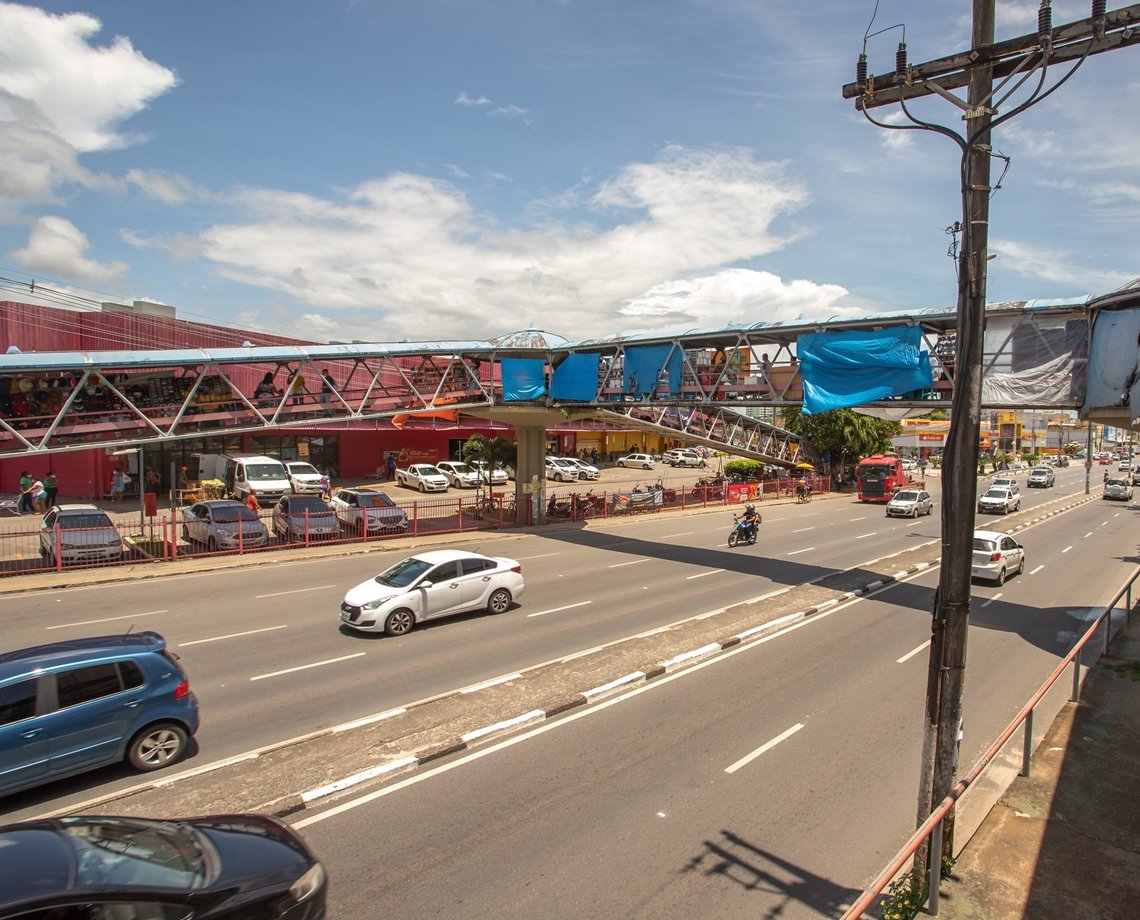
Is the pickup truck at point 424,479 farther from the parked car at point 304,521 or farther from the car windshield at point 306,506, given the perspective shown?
the car windshield at point 306,506

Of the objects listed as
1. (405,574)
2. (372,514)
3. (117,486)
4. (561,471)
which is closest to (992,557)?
(405,574)

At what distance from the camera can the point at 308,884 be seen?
5078 millimetres

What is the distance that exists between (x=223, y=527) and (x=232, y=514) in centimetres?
61

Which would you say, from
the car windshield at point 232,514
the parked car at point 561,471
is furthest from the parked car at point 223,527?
the parked car at point 561,471

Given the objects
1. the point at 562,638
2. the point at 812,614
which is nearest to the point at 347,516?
the point at 562,638

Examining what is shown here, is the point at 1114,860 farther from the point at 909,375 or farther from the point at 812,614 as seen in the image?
the point at 909,375

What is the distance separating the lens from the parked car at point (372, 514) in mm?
25844

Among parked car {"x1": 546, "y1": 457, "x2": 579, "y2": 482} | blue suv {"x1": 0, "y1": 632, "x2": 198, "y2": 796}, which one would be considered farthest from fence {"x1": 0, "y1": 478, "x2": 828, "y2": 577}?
blue suv {"x1": 0, "y1": 632, "x2": 198, "y2": 796}

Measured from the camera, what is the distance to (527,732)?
31.0 ft

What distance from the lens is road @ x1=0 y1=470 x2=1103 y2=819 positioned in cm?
1038

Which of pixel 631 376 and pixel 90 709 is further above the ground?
pixel 631 376

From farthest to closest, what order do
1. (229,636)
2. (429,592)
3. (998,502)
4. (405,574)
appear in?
(998,502) → (405,574) → (429,592) → (229,636)

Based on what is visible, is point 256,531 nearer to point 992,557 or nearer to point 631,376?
point 631,376

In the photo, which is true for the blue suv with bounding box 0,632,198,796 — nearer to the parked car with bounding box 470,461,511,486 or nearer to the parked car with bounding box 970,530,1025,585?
the parked car with bounding box 970,530,1025,585
